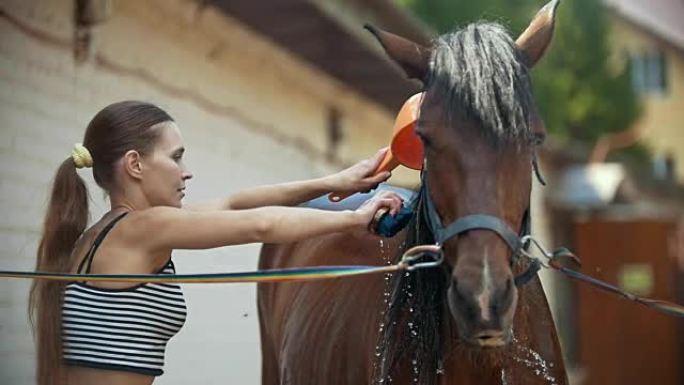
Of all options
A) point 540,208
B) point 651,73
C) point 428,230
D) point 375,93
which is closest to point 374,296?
point 428,230

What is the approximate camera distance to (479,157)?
295 cm

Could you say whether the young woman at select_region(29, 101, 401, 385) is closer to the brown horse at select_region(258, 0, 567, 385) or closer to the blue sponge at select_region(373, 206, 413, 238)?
the blue sponge at select_region(373, 206, 413, 238)

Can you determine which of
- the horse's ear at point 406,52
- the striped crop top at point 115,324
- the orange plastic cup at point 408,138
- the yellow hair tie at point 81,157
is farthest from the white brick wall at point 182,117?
the horse's ear at point 406,52

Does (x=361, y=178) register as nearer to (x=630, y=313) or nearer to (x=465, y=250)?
(x=465, y=250)

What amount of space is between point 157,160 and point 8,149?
157 centimetres

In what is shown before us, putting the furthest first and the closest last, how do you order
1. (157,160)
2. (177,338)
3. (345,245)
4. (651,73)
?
1. (651,73)
2. (177,338)
3. (345,245)
4. (157,160)

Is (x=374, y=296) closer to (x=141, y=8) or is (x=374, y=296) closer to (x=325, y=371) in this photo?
(x=325, y=371)

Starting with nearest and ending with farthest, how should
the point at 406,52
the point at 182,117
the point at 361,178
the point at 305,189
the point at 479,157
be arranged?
the point at 479,157
the point at 406,52
the point at 361,178
the point at 305,189
the point at 182,117

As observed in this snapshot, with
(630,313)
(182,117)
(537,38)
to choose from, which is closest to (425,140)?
(537,38)

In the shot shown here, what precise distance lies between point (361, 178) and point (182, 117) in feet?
8.70

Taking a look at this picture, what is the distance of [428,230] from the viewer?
327cm

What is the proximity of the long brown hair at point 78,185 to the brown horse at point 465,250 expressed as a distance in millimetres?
780

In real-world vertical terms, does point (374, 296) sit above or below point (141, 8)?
below

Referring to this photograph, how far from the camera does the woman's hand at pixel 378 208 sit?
3.31 meters
